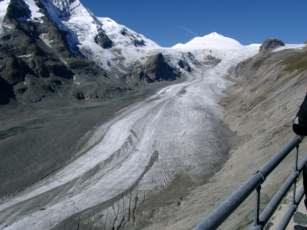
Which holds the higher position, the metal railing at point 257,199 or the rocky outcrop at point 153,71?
the metal railing at point 257,199

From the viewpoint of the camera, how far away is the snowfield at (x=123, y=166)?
86.4ft

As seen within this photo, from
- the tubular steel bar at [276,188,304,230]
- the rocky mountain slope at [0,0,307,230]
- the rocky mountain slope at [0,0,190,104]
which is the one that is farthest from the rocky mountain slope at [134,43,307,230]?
the rocky mountain slope at [0,0,190,104]

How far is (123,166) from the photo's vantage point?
34.6 metres

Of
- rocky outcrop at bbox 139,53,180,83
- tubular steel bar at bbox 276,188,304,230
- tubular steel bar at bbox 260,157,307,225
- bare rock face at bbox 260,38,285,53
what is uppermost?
bare rock face at bbox 260,38,285,53

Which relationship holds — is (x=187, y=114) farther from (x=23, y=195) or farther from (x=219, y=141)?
(x=23, y=195)

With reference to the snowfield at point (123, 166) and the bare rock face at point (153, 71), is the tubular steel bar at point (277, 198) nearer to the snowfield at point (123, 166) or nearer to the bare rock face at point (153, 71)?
Result: the snowfield at point (123, 166)

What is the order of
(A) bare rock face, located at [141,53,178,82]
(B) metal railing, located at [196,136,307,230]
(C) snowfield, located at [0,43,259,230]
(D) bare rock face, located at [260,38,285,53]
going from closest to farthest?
1. (B) metal railing, located at [196,136,307,230]
2. (C) snowfield, located at [0,43,259,230]
3. (A) bare rock face, located at [141,53,178,82]
4. (D) bare rock face, located at [260,38,285,53]

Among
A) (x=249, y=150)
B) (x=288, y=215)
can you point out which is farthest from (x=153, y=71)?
(x=288, y=215)

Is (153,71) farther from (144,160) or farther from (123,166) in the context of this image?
(123,166)

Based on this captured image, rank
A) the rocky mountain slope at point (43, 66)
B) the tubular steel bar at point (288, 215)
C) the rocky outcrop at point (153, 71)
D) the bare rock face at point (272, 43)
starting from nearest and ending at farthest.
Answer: the tubular steel bar at point (288, 215), the rocky mountain slope at point (43, 66), the rocky outcrop at point (153, 71), the bare rock face at point (272, 43)

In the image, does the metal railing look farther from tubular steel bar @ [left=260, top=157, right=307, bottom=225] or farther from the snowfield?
the snowfield

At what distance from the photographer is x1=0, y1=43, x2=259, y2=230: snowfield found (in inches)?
1037

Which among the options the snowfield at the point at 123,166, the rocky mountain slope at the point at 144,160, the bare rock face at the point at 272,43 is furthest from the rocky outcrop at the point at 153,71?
the snowfield at the point at 123,166

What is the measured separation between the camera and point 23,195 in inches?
Result: 1161
